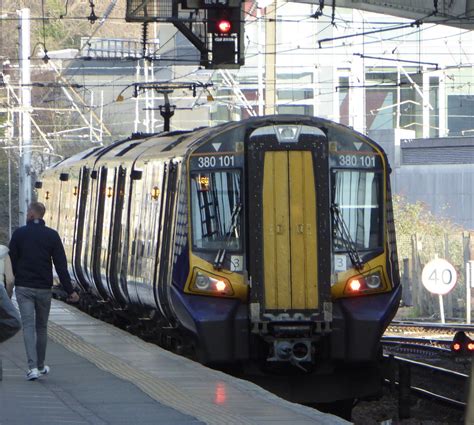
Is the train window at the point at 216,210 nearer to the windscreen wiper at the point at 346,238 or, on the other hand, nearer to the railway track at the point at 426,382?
the windscreen wiper at the point at 346,238

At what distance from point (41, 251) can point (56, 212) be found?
582 inches

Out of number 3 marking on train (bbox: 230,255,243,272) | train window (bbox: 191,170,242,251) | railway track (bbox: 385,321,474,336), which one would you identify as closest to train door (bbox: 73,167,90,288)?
railway track (bbox: 385,321,474,336)

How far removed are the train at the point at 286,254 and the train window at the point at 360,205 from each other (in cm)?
1

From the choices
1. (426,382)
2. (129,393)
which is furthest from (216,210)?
(426,382)

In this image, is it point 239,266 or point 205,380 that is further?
point 239,266

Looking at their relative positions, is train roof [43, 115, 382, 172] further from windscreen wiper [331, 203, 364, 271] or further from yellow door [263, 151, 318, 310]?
windscreen wiper [331, 203, 364, 271]

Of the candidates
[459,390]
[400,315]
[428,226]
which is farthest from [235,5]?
[428,226]

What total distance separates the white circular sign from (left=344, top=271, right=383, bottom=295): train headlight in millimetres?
12612

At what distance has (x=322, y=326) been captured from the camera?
14000 millimetres

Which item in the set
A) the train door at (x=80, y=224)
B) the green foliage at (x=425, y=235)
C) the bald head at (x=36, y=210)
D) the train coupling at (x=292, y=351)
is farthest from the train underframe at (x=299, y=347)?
the green foliage at (x=425, y=235)

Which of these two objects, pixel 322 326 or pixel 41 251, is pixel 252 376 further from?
pixel 41 251

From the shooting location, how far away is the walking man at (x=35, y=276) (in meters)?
12.3

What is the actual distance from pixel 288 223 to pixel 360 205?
37.1 inches

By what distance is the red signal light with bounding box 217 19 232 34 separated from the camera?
65.5 ft
